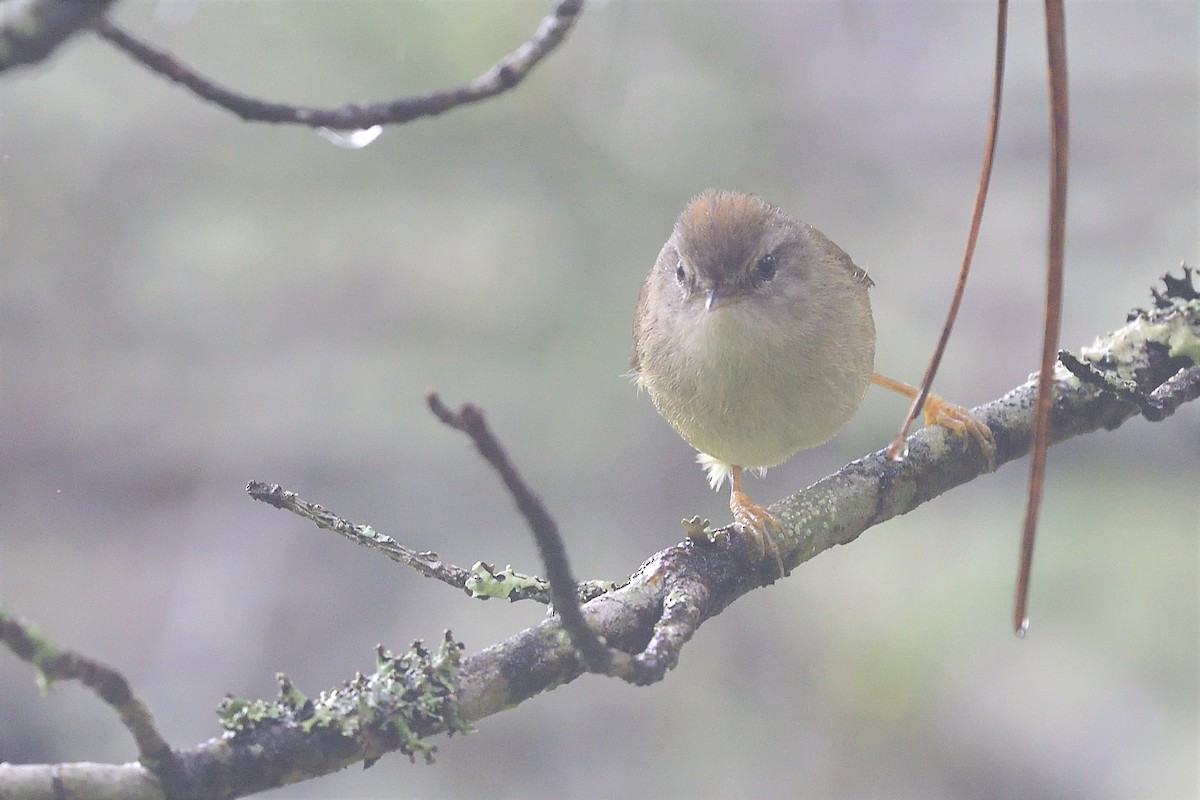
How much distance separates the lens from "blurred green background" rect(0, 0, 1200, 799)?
19.6ft

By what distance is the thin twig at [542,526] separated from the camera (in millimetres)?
1225

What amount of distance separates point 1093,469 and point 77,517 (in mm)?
6840

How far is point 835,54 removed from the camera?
9641mm

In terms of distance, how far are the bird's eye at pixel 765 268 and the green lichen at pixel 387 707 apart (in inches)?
81.1

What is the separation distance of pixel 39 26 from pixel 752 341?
2.76m

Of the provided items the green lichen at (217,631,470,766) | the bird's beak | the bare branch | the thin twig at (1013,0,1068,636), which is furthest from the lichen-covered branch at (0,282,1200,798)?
the bare branch

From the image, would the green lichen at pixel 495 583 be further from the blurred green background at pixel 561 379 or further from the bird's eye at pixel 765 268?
the blurred green background at pixel 561 379

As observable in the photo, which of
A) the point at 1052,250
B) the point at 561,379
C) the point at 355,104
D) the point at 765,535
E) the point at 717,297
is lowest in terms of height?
the point at 765,535

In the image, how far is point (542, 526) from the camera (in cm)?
143

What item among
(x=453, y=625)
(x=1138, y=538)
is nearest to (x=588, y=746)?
(x=453, y=625)

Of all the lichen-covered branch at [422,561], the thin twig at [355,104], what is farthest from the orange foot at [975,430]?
the thin twig at [355,104]

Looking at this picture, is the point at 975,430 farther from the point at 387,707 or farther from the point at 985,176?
the point at 387,707

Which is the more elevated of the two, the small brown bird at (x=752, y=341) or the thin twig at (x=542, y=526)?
the small brown bird at (x=752, y=341)

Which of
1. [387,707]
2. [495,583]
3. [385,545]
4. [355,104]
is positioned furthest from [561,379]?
[355,104]
